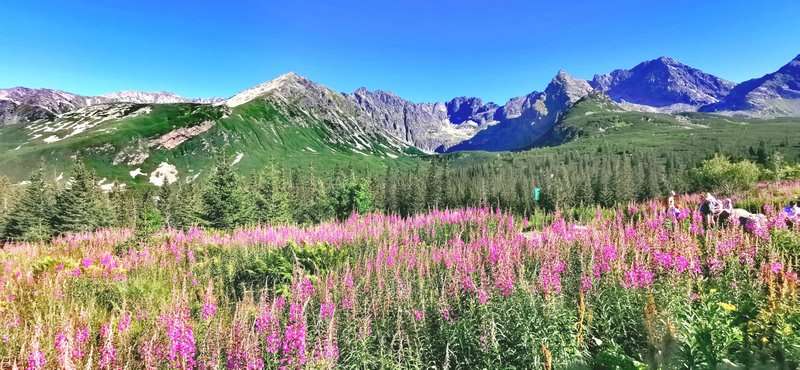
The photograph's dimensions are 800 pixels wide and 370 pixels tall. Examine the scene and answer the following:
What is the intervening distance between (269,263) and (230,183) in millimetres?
25121

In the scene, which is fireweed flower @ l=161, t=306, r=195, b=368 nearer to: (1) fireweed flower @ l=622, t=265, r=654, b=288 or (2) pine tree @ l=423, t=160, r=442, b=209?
(1) fireweed flower @ l=622, t=265, r=654, b=288

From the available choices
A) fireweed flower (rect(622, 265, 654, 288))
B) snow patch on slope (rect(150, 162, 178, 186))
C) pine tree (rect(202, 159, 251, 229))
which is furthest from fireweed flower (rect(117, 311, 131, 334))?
snow patch on slope (rect(150, 162, 178, 186))

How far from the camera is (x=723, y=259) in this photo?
7855 millimetres

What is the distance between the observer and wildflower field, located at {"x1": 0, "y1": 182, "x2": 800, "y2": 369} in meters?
4.40

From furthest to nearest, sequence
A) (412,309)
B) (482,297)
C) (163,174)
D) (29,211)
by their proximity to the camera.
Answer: (163,174)
(29,211)
(412,309)
(482,297)

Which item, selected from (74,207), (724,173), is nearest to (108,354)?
(74,207)

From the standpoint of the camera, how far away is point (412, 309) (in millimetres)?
5680

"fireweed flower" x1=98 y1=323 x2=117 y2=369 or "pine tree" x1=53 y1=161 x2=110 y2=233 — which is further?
"pine tree" x1=53 y1=161 x2=110 y2=233

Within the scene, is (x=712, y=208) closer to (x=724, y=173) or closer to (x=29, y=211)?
(x=29, y=211)

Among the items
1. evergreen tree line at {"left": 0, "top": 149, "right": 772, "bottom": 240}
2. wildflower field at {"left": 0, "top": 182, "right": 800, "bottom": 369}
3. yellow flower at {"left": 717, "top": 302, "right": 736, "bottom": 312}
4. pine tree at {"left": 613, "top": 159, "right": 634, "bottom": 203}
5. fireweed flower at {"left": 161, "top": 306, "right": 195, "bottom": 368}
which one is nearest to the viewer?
fireweed flower at {"left": 161, "top": 306, "right": 195, "bottom": 368}

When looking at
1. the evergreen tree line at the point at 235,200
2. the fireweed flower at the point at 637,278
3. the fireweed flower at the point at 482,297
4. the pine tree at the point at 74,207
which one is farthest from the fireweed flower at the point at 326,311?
the pine tree at the point at 74,207

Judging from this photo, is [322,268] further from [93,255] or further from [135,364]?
[93,255]

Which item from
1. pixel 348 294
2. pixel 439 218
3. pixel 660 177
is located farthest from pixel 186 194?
pixel 660 177

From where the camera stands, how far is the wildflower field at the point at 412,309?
4.40 meters
